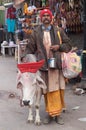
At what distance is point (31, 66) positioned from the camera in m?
6.11

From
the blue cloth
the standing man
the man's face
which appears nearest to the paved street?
the standing man

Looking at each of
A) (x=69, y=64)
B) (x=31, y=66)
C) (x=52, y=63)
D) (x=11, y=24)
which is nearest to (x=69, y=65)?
(x=69, y=64)

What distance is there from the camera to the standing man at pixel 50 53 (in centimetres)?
625

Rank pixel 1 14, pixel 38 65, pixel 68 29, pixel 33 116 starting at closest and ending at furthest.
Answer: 1. pixel 38 65
2. pixel 33 116
3. pixel 68 29
4. pixel 1 14

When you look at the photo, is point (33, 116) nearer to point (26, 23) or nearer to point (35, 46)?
point (35, 46)

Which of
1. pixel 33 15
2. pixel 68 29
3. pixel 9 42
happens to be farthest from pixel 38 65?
pixel 9 42

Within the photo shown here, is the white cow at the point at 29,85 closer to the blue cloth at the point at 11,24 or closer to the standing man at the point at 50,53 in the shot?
the standing man at the point at 50,53

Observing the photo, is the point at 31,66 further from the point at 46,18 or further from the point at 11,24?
Result: the point at 11,24

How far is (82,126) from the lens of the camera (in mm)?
6320

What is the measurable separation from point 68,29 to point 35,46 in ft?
12.4

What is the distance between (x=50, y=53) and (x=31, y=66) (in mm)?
393

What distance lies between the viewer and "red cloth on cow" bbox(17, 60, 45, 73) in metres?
6.07

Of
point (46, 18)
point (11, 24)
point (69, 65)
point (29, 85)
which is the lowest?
point (29, 85)

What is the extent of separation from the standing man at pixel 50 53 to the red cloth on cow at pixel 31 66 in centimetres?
18
